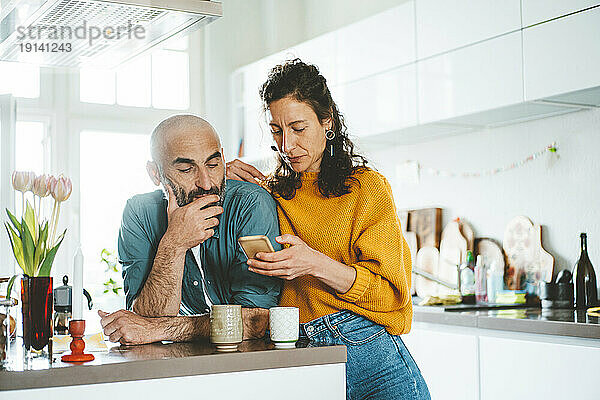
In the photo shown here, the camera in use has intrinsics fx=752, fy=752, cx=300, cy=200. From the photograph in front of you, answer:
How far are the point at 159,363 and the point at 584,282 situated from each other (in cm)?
227

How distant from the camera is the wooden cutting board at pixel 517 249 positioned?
361 centimetres

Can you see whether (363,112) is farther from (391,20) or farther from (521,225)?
(521,225)

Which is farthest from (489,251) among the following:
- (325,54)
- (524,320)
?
(325,54)

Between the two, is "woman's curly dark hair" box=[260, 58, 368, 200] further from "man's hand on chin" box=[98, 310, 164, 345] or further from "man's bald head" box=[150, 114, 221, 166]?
"man's hand on chin" box=[98, 310, 164, 345]

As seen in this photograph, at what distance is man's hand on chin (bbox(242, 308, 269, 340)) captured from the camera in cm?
183

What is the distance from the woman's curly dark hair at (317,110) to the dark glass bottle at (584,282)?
166 cm

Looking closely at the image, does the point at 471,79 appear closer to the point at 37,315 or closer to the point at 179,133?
the point at 179,133

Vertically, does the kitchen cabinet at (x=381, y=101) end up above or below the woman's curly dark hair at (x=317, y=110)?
above

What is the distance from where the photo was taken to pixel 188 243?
6.01 ft

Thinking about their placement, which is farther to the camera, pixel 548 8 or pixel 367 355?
pixel 548 8

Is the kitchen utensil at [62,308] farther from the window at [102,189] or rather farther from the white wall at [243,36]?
the white wall at [243,36]

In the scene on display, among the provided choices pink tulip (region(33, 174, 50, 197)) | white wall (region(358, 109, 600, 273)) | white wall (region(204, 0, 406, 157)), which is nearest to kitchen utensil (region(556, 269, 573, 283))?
white wall (region(358, 109, 600, 273))

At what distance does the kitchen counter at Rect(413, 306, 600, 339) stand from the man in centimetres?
126

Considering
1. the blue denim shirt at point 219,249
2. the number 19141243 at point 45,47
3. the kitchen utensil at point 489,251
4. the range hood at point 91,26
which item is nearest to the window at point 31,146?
the range hood at point 91,26
